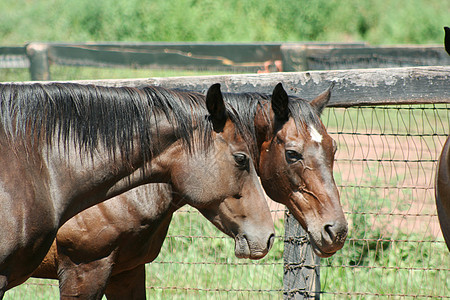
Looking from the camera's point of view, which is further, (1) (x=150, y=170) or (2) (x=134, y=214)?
(2) (x=134, y=214)

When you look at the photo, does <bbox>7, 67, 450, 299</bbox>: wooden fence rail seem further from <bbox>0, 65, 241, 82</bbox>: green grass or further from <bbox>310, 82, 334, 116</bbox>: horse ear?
Result: <bbox>0, 65, 241, 82</bbox>: green grass

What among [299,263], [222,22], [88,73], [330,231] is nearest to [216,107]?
[330,231]

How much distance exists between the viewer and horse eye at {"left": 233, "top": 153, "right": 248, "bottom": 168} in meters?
2.63

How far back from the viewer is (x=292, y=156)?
3.03m

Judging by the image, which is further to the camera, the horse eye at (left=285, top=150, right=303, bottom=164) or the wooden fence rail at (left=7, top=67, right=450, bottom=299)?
the wooden fence rail at (left=7, top=67, right=450, bottom=299)

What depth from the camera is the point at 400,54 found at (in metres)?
8.23

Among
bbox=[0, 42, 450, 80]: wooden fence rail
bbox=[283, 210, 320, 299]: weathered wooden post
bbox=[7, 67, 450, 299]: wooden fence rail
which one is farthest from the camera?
bbox=[0, 42, 450, 80]: wooden fence rail

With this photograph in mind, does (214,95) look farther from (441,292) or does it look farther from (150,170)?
(441,292)

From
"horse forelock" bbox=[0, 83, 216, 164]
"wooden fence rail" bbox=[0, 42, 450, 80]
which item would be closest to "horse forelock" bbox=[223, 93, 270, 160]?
"horse forelock" bbox=[0, 83, 216, 164]

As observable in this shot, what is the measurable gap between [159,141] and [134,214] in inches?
25.2

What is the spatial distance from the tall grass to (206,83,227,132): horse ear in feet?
39.9

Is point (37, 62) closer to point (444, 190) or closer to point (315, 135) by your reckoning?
point (315, 135)

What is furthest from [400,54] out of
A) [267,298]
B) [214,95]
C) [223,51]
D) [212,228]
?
[214,95]

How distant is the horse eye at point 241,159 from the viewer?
263 centimetres
